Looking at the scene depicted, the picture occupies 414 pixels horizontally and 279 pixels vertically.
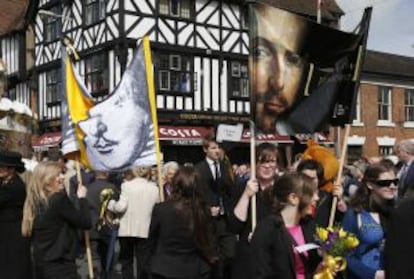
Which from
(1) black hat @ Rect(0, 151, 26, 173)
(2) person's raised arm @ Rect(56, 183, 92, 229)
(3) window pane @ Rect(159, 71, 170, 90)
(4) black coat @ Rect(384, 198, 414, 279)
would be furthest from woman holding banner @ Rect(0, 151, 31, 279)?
(3) window pane @ Rect(159, 71, 170, 90)

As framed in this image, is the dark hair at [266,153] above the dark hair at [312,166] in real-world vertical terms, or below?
above

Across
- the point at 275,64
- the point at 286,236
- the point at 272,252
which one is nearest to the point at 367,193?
the point at 286,236

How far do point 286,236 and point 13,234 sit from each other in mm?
2406

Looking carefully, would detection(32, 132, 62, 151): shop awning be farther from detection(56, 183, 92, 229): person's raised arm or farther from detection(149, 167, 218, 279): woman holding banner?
detection(149, 167, 218, 279): woman holding banner

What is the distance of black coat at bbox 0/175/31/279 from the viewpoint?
5566 millimetres

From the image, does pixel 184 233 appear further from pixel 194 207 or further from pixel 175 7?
pixel 175 7

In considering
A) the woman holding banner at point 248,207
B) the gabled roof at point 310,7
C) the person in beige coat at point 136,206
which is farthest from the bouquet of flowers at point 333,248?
the gabled roof at point 310,7

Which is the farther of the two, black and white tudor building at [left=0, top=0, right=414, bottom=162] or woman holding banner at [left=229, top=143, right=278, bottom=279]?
black and white tudor building at [left=0, top=0, right=414, bottom=162]

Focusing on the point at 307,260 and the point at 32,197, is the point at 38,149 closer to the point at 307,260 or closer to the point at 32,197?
the point at 32,197

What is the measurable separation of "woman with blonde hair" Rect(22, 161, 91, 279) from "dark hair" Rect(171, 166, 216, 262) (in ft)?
3.15

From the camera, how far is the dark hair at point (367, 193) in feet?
15.7

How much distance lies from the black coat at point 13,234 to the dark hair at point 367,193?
2.71 meters

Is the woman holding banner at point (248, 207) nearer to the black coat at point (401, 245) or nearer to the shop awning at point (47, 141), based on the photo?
the black coat at point (401, 245)

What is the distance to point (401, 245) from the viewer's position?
2.59 m
